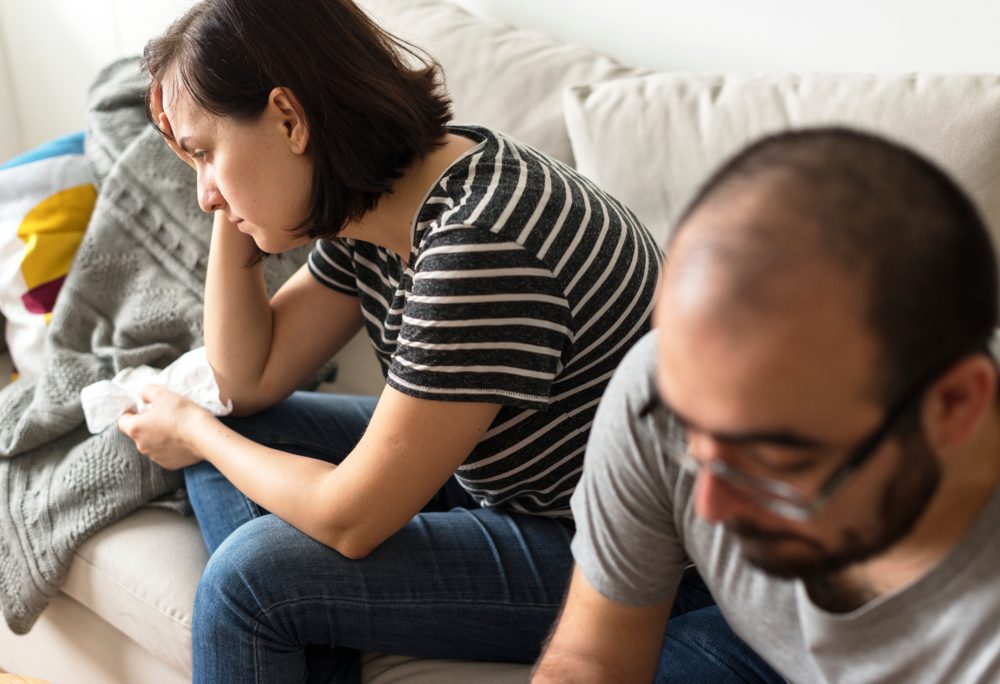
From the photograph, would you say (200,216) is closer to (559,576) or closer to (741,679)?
(559,576)

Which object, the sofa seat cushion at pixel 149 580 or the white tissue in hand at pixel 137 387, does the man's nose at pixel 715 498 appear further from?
the white tissue in hand at pixel 137 387

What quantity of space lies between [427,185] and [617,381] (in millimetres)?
358

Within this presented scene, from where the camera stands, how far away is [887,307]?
647 millimetres

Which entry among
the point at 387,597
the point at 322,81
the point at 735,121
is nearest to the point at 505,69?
the point at 735,121

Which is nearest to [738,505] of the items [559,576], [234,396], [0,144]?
[559,576]

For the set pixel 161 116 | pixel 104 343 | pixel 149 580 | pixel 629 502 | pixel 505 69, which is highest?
pixel 161 116

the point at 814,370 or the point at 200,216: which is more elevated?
the point at 814,370

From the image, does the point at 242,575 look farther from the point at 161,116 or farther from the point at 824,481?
the point at 824,481

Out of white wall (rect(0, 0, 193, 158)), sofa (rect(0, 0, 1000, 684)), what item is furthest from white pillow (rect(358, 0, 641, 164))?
white wall (rect(0, 0, 193, 158))

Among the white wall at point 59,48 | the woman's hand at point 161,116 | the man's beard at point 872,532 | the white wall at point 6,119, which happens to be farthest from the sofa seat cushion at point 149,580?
the white wall at point 6,119

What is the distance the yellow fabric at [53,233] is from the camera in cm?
174

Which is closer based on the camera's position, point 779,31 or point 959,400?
point 959,400

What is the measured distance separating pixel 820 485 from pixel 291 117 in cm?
71

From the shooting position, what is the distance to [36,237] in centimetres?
174
